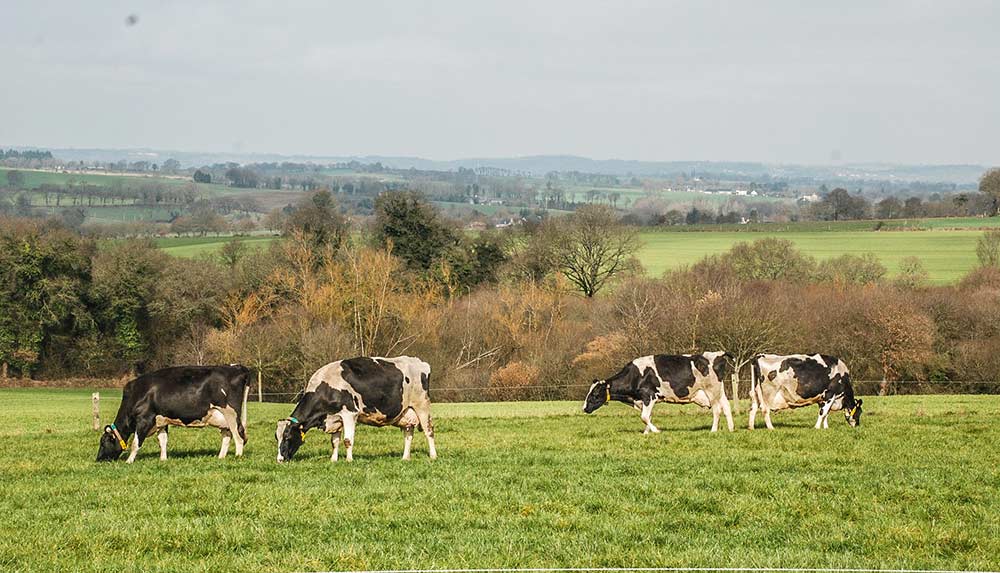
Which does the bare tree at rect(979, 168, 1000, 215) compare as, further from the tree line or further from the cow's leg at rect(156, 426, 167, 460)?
the cow's leg at rect(156, 426, 167, 460)

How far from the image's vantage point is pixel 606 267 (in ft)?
319

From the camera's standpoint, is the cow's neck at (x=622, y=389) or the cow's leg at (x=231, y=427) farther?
the cow's neck at (x=622, y=389)

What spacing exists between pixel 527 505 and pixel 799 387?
13.2 metres

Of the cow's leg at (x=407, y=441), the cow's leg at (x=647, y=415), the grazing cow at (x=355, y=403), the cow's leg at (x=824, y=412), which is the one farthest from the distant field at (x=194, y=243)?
the cow's leg at (x=407, y=441)

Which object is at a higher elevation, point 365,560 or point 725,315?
point 365,560

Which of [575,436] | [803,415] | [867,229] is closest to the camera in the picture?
[575,436]

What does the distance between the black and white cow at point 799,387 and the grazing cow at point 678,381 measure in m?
1.10

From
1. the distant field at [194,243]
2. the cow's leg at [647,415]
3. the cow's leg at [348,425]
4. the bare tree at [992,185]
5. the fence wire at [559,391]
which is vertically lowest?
the fence wire at [559,391]

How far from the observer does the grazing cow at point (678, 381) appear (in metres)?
25.2

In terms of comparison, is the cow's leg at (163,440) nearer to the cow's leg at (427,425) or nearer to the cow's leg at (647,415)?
the cow's leg at (427,425)

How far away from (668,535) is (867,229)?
452 ft

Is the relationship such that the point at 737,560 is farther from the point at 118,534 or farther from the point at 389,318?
the point at 389,318

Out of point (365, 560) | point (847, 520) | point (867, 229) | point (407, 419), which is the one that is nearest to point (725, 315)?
point (407, 419)

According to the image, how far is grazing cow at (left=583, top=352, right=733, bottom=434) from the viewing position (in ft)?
82.8
